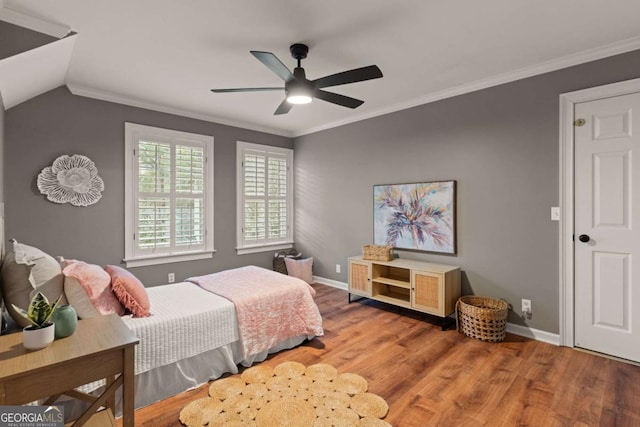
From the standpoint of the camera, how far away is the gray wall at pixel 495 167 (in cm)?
290

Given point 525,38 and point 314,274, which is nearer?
point 525,38

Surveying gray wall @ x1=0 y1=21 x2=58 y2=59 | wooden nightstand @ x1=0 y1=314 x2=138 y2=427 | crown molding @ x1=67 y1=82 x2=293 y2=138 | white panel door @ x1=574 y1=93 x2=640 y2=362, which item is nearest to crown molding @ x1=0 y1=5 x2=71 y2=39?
gray wall @ x1=0 y1=21 x2=58 y2=59

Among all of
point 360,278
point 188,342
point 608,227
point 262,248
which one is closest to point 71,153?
point 188,342

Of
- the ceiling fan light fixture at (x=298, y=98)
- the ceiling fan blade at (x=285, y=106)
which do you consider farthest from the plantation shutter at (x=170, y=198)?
the ceiling fan light fixture at (x=298, y=98)

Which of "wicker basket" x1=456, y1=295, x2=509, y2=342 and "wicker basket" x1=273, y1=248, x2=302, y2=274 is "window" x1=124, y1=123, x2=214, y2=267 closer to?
"wicker basket" x1=273, y1=248, x2=302, y2=274

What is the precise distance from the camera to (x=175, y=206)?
4086mm

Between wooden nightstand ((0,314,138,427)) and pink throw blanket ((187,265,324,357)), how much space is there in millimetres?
1043

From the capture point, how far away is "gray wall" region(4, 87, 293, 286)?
3.07 meters

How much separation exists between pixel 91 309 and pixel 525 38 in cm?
361

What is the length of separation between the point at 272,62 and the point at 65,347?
6.42 feet

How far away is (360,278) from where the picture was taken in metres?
4.01

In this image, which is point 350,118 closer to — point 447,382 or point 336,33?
point 336,33

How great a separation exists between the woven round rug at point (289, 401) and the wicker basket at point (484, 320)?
136 cm

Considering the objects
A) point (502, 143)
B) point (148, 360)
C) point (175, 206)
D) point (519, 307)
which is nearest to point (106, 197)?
point (175, 206)
